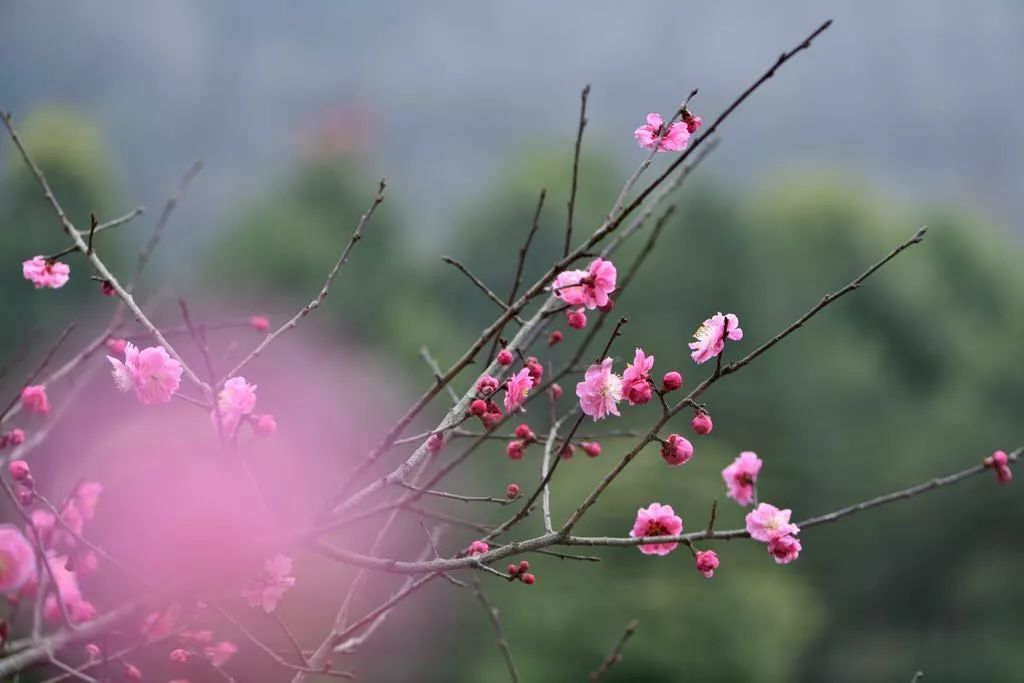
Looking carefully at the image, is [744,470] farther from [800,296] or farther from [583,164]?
[583,164]

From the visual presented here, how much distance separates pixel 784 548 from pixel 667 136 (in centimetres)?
→ 69

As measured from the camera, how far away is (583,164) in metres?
32.8

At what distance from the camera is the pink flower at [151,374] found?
1.66m

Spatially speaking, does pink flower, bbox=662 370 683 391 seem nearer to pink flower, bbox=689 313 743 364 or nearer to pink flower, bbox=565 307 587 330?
pink flower, bbox=689 313 743 364

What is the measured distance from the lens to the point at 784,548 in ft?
4.96

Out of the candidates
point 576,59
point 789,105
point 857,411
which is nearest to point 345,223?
point 857,411

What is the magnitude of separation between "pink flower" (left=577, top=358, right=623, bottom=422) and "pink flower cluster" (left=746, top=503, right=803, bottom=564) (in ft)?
0.91

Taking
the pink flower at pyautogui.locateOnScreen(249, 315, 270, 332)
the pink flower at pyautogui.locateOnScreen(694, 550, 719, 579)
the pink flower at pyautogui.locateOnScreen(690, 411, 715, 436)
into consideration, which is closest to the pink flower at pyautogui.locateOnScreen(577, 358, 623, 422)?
the pink flower at pyautogui.locateOnScreen(690, 411, 715, 436)

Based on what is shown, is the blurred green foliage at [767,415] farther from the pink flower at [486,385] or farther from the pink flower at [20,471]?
the pink flower at [20,471]

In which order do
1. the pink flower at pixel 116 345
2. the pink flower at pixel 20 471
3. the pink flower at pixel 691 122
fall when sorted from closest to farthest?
the pink flower at pixel 20 471
the pink flower at pixel 691 122
the pink flower at pixel 116 345

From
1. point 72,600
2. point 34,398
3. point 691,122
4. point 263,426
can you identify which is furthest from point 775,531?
point 72,600

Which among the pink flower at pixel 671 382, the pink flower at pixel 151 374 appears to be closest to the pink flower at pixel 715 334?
the pink flower at pixel 671 382

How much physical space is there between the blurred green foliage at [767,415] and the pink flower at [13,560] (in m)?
2.81

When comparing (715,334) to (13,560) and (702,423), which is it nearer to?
(702,423)
